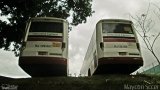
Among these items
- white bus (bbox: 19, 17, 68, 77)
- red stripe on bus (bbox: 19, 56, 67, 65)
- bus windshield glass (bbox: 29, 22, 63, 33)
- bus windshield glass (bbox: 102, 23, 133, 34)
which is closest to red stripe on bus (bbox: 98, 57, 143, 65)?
bus windshield glass (bbox: 102, 23, 133, 34)

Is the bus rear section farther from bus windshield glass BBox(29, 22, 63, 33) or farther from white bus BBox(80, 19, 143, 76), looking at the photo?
bus windshield glass BBox(29, 22, 63, 33)

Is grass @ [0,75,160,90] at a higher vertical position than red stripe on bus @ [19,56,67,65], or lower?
lower

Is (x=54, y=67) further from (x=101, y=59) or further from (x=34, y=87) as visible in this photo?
(x=34, y=87)

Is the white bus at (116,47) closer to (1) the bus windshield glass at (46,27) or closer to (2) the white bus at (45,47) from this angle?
(2) the white bus at (45,47)

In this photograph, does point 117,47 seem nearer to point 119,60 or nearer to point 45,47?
point 119,60

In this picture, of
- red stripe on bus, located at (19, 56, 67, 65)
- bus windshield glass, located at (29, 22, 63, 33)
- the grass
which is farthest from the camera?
bus windshield glass, located at (29, 22, 63, 33)

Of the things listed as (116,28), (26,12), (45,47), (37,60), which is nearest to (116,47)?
(116,28)

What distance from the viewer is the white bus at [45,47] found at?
1636 centimetres

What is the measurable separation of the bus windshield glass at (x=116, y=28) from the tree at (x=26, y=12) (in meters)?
7.02

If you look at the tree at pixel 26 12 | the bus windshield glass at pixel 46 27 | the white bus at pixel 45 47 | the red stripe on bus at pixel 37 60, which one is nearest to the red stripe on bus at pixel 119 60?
the white bus at pixel 45 47

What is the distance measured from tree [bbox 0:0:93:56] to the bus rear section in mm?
7227

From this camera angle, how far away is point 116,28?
17344 millimetres

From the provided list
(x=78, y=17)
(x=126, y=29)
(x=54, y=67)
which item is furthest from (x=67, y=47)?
(x=78, y=17)

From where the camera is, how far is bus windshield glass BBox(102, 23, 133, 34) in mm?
17281
